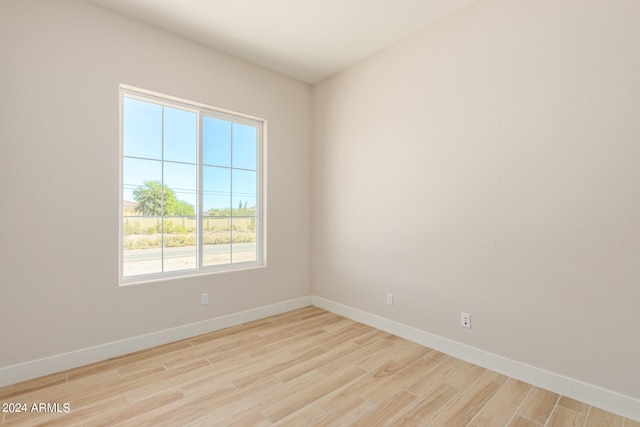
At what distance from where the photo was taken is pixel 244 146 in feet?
11.4

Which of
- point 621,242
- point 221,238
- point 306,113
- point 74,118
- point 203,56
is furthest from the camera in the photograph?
point 306,113

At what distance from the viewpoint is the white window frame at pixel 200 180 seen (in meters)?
2.65

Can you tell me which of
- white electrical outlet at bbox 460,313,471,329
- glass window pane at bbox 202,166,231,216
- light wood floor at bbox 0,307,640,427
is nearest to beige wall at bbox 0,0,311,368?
light wood floor at bbox 0,307,640,427

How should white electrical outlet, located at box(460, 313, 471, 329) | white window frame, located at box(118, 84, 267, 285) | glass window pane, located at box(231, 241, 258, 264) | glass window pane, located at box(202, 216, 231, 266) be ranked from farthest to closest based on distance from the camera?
glass window pane, located at box(231, 241, 258, 264) < glass window pane, located at box(202, 216, 231, 266) < white window frame, located at box(118, 84, 267, 285) < white electrical outlet, located at box(460, 313, 471, 329)

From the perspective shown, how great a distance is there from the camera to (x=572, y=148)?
6.51 feet

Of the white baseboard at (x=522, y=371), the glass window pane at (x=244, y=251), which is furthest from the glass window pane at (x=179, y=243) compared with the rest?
the white baseboard at (x=522, y=371)

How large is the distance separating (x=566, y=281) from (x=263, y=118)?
3.17m

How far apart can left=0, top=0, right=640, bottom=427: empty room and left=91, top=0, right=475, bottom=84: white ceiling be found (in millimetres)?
21

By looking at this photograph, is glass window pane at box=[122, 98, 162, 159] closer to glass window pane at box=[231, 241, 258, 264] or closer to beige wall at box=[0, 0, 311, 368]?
beige wall at box=[0, 0, 311, 368]

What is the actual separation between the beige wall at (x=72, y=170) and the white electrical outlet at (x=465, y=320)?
2377 mm

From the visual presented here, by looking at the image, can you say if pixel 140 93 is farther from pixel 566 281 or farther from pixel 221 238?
pixel 566 281

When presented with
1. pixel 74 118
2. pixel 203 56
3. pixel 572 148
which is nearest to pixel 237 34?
pixel 203 56

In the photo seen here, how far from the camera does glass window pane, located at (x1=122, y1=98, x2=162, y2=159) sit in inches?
106

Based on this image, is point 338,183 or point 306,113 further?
point 306,113
